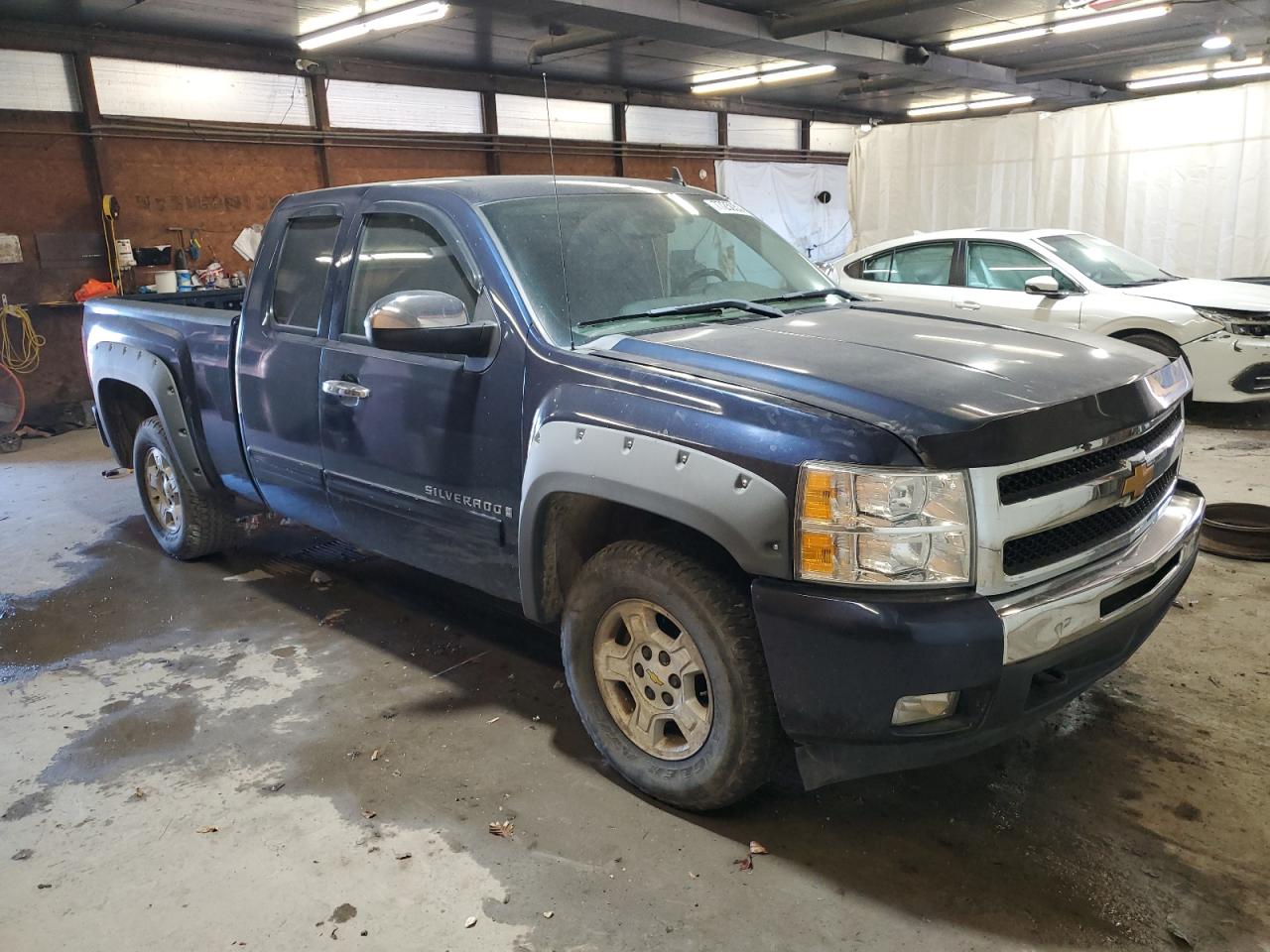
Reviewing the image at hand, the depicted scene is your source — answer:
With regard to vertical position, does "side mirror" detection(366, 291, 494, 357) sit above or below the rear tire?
above

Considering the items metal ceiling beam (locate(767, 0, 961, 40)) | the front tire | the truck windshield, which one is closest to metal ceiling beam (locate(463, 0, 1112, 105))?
metal ceiling beam (locate(767, 0, 961, 40))

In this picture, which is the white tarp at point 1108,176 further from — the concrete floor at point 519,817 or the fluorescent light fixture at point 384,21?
the concrete floor at point 519,817

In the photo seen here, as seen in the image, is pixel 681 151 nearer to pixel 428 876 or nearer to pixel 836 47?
pixel 836 47

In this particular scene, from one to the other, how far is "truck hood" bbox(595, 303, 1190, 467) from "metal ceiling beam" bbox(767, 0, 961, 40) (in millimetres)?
7843

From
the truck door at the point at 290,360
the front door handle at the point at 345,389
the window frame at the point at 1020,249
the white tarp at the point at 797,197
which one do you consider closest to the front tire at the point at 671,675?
the front door handle at the point at 345,389

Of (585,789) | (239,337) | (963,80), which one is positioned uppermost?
(963,80)

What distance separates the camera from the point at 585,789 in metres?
2.92

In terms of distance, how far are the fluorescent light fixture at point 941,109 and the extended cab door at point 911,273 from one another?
11.6 m

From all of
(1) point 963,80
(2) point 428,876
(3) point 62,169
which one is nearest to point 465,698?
(2) point 428,876

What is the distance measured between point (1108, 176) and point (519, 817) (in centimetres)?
1050

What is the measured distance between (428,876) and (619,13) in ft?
28.9

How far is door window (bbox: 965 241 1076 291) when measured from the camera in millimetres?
7912

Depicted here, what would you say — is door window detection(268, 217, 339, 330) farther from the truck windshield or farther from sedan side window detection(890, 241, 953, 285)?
sedan side window detection(890, 241, 953, 285)

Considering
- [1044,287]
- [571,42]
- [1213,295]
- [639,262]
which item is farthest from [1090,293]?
[571,42]
